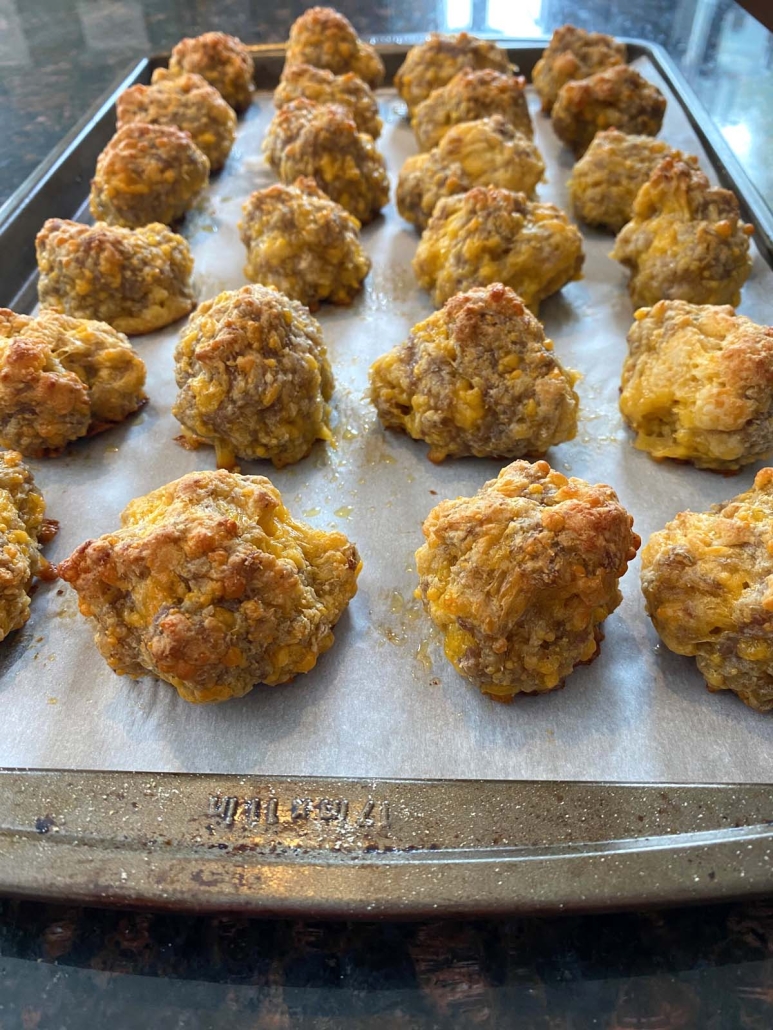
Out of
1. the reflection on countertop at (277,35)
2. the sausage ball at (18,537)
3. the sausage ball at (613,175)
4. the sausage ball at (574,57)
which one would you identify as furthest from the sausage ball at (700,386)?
the sausage ball at (574,57)

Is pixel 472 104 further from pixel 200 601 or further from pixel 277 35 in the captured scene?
pixel 200 601

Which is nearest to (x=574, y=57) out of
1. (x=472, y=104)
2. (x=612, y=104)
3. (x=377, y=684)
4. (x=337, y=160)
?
(x=612, y=104)

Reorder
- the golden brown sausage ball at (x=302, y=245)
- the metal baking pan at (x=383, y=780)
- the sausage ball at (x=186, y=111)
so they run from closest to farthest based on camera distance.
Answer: the metal baking pan at (x=383, y=780), the golden brown sausage ball at (x=302, y=245), the sausage ball at (x=186, y=111)

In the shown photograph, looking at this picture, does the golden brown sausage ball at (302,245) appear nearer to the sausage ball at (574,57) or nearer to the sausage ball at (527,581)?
the sausage ball at (527,581)

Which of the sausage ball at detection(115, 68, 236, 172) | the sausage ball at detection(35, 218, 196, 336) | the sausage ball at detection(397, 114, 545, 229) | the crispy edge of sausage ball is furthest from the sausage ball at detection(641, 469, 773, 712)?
the sausage ball at detection(115, 68, 236, 172)

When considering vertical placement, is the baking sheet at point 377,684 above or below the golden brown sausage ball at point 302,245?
below

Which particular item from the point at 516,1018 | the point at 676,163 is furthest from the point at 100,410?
the point at 676,163

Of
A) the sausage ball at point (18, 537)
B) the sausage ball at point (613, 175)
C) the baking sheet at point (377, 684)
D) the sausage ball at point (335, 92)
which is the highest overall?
the sausage ball at point (335, 92)
